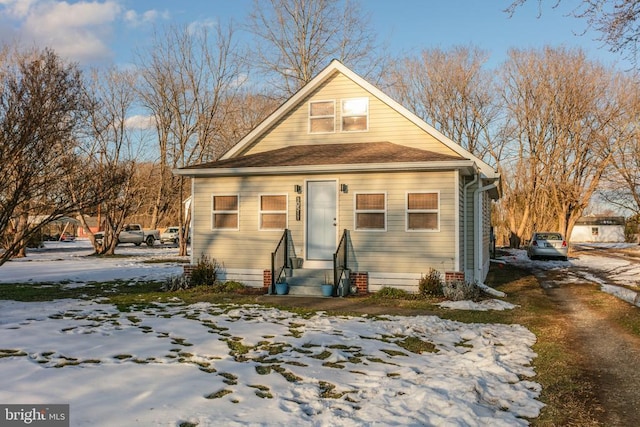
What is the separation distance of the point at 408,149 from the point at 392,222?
2267mm

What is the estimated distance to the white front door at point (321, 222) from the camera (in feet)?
41.2

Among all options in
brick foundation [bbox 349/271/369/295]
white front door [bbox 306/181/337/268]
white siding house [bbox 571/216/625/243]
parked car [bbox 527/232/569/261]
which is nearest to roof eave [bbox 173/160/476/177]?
white front door [bbox 306/181/337/268]

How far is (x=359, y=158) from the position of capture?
40.2 ft

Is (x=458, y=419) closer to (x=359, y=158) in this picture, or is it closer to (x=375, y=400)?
(x=375, y=400)

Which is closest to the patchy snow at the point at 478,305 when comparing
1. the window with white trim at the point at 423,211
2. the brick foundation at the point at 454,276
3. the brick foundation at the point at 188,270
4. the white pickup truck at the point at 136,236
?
the brick foundation at the point at 454,276

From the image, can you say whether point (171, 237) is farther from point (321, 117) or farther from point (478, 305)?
point (478, 305)

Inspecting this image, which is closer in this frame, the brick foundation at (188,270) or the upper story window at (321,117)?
the brick foundation at (188,270)

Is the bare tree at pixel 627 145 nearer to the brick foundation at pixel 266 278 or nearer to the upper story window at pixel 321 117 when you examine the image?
the upper story window at pixel 321 117

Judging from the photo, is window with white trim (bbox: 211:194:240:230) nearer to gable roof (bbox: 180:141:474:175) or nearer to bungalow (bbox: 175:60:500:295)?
bungalow (bbox: 175:60:500:295)

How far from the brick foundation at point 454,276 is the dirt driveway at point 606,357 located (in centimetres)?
218

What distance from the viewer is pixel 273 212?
12.9m

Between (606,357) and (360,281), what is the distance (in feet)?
20.4

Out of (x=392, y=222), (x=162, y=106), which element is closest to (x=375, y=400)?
(x=392, y=222)

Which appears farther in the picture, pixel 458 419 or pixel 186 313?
pixel 186 313
